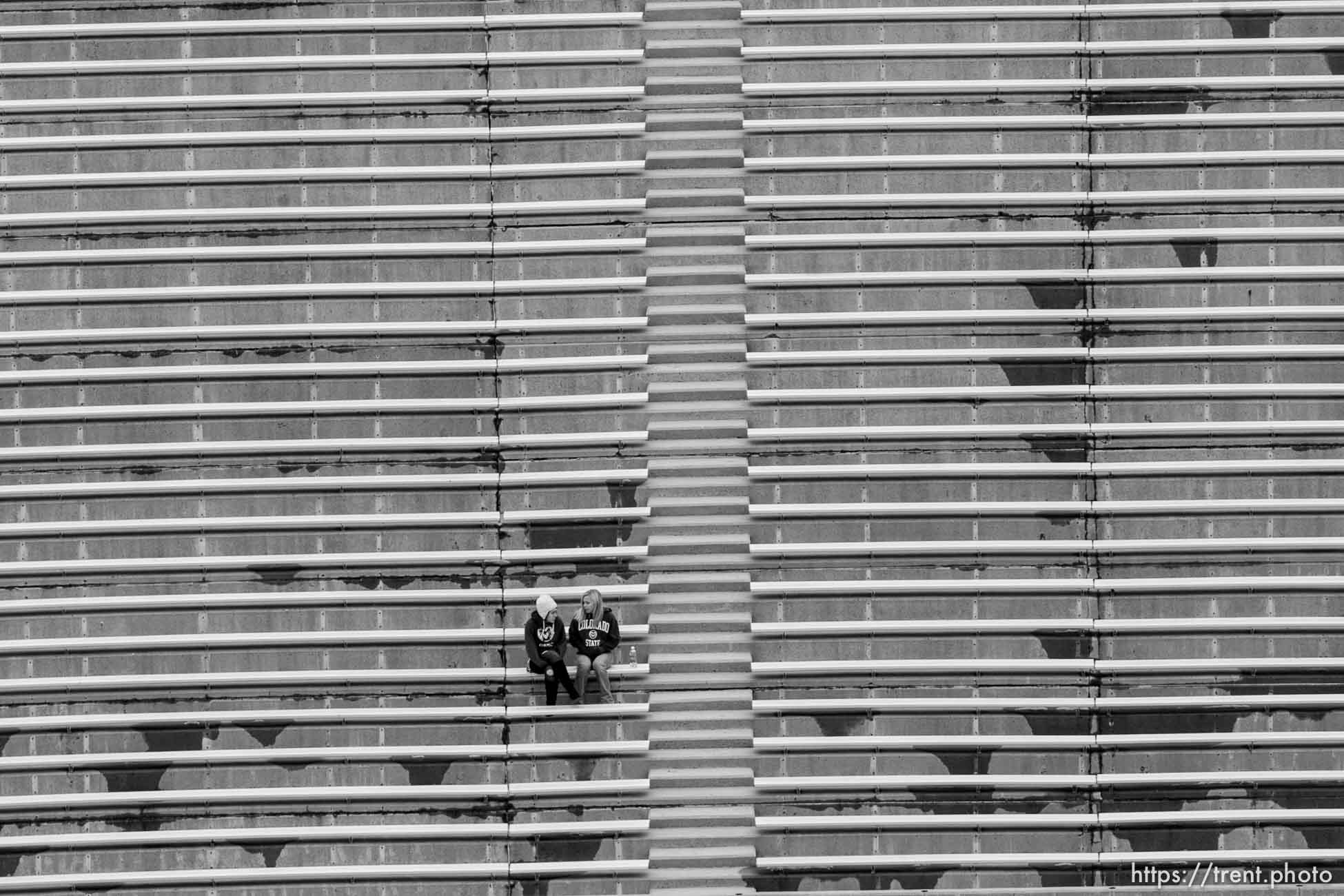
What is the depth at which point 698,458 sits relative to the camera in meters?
14.1

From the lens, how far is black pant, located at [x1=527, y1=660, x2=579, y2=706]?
1344 centimetres

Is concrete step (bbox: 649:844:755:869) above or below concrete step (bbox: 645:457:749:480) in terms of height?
below

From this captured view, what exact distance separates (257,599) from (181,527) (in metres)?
1.16

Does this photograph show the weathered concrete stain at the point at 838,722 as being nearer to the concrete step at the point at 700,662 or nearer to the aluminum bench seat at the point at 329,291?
the concrete step at the point at 700,662

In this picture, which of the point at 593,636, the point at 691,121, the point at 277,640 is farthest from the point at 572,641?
the point at 691,121

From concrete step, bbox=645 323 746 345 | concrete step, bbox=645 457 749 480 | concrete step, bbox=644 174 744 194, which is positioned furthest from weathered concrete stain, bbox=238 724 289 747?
concrete step, bbox=644 174 744 194

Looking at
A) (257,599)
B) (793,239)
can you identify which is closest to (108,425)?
(257,599)

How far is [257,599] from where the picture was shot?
1380cm

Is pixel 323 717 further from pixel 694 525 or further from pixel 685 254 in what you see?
pixel 685 254

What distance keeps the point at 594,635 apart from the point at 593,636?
0.01 metres

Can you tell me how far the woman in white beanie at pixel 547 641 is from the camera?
43.6 feet

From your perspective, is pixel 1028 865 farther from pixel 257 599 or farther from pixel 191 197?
pixel 191 197

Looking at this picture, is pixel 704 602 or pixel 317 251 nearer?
pixel 704 602

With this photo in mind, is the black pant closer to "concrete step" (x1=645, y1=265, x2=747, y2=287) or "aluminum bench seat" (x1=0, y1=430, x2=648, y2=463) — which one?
"aluminum bench seat" (x1=0, y1=430, x2=648, y2=463)
